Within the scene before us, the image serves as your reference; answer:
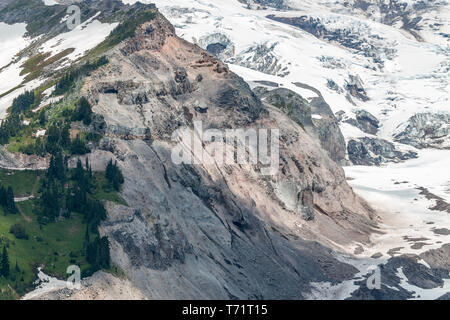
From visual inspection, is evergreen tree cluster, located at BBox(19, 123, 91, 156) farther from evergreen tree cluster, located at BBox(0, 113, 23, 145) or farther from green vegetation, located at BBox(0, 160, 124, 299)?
evergreen tree cluster, located at BBox(0, 113, 23, 145)

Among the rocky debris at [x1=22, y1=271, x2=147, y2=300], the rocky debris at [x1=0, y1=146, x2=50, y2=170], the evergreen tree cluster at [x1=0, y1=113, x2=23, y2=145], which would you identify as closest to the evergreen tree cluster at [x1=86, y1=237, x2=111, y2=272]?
the rocky debris at [x1=22, y1=271, x2=147, y2=300]

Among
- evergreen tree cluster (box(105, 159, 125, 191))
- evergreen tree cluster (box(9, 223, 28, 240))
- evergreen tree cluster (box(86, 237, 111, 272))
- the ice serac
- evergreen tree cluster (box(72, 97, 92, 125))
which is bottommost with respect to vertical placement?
the ice serac

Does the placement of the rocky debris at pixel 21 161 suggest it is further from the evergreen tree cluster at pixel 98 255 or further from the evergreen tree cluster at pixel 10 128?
the evergreen tree cluster at pixel 98 255

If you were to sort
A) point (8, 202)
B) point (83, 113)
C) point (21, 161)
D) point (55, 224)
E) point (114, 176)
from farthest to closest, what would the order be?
1. point (83, 113)
2. point (21, 161)
3. point (114, 176)
4. point (8, 202)
5. point (55, 224)

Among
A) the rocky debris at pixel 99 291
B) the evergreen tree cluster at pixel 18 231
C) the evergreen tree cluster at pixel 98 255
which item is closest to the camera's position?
the rocky debris at pixel 99 291

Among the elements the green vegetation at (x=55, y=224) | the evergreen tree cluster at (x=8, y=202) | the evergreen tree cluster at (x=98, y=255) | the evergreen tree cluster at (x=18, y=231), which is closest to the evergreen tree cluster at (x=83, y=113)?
the green vegetation at (x=55, y=224)

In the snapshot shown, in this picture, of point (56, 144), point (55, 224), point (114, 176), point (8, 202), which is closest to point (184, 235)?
point (114, 176)

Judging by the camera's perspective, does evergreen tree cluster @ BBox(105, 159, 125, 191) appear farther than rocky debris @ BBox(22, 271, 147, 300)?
Yes

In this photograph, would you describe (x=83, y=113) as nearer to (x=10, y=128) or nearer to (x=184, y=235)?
(x=10, y=128)

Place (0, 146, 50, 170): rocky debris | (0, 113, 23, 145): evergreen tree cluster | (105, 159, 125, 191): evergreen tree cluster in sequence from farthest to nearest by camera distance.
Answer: (0, 113, 23, 145): evergreen tree cluster
(0, 146, 50, 170): rocky debris
(105, 159, 125, 191): evergreen tree cluster
